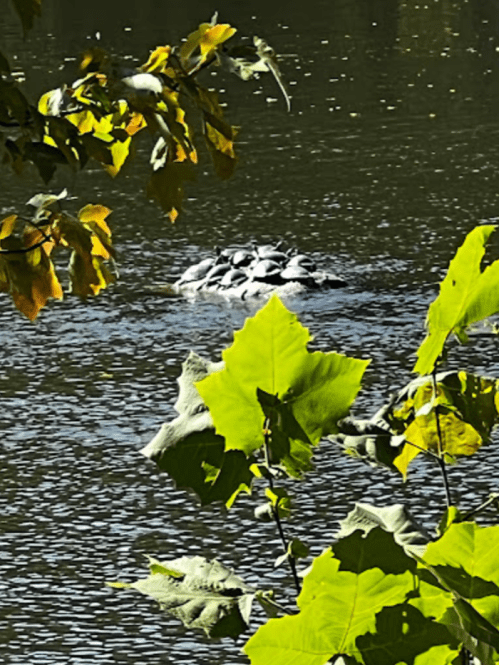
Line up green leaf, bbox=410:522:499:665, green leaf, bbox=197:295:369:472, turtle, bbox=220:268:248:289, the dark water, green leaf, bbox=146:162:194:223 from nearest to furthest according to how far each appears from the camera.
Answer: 1. green leaf, bbox=410:522:499:665
2. green leaf, bbox=197:295:369:472
3. green leaf, bbox=146:162:194:223
4. the dark water
5. turtle, bbox=220:268:248:289

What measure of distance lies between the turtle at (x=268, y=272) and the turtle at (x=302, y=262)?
9 centimetres

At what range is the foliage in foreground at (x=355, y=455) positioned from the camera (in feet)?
2.86

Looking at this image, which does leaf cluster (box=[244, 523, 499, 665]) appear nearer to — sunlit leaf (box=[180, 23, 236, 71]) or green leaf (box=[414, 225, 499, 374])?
green leaf (box=[414, 225, 499, 374])

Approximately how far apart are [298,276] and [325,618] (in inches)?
366

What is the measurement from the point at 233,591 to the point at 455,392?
0.26 metres

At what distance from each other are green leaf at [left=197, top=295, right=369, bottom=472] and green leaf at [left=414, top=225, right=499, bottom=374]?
3.7 inches

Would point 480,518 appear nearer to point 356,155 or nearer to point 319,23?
point 356,155

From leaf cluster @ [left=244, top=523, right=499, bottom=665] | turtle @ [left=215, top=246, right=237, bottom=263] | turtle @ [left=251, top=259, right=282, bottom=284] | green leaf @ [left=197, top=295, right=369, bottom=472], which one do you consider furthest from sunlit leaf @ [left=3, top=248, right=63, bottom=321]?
turtle @ [left=215, top=246, right=237, bottom=263]

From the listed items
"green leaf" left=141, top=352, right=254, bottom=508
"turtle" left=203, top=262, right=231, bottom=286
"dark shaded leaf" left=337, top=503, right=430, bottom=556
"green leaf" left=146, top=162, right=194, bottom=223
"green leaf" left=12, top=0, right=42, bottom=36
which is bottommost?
"turtle" left=203, top=262, right=231, bottom=286

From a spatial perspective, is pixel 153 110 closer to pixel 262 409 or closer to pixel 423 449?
pixel 423 449

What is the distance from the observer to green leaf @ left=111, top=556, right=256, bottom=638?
106 centimetres

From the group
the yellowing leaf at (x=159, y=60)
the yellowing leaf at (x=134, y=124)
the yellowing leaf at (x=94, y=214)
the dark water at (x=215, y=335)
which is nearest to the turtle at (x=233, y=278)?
the dark water at (x=215, y=335)

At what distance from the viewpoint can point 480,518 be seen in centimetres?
620

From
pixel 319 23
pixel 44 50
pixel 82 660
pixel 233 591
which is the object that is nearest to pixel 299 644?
pixel 233 591
